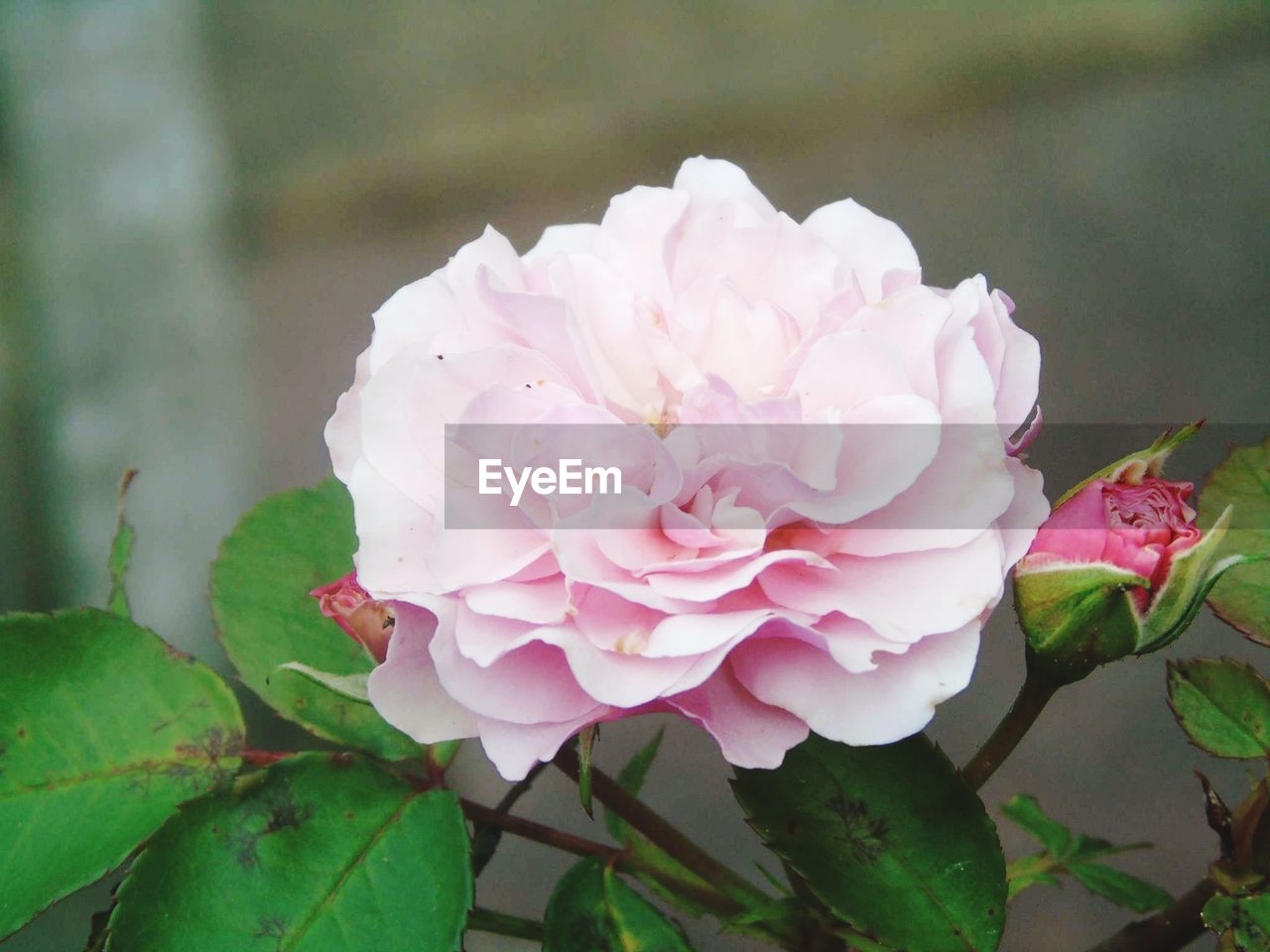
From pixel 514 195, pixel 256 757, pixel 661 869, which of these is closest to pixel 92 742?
pixel 256 757

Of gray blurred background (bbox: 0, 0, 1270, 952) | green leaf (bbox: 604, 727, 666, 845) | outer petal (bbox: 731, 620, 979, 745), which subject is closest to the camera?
outer petal (bbox: 731, 620, 979, 745)

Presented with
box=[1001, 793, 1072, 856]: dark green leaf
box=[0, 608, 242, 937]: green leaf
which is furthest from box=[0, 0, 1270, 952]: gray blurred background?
box=[0, 608, 242, 937]: green leaf

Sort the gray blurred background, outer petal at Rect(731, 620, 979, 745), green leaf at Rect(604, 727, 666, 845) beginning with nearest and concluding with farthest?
outer petal at Rect(731, 620, 979, 745) → green leaf at Rect(604, 727, 666, 845) → the gray blurred background

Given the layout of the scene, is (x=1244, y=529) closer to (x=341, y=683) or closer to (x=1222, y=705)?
(x=1222, y=705)

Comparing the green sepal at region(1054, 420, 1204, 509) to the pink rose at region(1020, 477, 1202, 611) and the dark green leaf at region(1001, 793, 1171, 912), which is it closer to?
the pink rose at region(1020, 477, 1202, 611)

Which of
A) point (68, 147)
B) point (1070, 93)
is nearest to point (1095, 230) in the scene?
point (1070, 93)

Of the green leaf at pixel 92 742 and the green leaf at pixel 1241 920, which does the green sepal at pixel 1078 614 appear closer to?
the green leaf at pixel 1241 920

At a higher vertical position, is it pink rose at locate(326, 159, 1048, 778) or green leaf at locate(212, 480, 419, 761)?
pink rose at locate(326, 159, 1048, 778)
